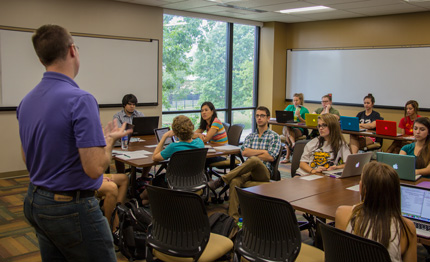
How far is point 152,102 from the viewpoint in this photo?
7.87 m

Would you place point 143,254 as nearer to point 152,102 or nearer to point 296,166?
point 296,166

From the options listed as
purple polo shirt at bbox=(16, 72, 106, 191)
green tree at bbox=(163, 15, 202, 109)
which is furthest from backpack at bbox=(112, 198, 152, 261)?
green tree at bbox=(163, 15, 202, 109)

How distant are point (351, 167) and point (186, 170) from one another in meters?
1.56

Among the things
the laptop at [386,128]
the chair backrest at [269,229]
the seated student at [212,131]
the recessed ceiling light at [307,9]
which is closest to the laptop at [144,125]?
the seated student at [212,131]

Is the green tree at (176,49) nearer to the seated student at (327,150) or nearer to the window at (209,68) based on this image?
the window at (209,68)

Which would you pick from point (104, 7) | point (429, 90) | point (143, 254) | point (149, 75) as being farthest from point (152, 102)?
point (429, 90)

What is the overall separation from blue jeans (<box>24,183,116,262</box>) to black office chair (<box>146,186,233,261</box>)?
2.89 ft

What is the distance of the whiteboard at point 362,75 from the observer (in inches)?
311

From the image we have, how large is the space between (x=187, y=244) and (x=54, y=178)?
1.23m

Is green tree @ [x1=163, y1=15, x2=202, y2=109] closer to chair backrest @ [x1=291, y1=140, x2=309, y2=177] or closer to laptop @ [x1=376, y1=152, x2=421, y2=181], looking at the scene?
chair backrest @ [x1=291, y1=140, x2=309, y2=177]

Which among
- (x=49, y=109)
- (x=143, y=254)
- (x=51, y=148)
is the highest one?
(x=49, y=109)

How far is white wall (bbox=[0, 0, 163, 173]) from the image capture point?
6.16 m

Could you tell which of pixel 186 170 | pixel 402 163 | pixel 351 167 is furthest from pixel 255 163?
pixel 402 163

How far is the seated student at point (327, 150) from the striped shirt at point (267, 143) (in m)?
0.48
